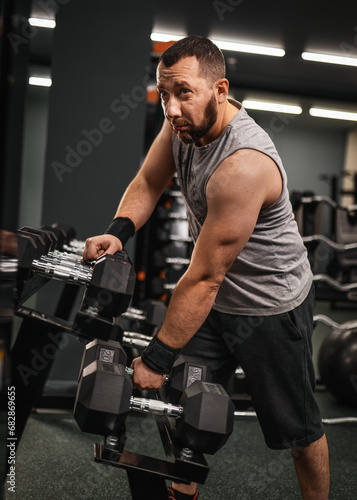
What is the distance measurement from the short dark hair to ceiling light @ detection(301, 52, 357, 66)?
605cm

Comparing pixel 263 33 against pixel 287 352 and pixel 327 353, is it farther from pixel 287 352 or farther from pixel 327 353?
pixel 287 352

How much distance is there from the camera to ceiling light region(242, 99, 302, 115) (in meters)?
9.35

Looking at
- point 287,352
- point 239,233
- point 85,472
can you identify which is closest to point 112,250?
point 239,233

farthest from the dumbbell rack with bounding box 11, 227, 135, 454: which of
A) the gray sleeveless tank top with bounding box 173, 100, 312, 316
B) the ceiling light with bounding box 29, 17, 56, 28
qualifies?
the ceiling light with bounding box 29, 17, 56, 28

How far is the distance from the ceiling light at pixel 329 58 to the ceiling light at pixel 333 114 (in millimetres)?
2402

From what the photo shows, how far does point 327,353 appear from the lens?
10.2 ft

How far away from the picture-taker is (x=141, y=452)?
2.32m

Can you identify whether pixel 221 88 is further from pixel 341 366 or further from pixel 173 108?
pixel 341 366

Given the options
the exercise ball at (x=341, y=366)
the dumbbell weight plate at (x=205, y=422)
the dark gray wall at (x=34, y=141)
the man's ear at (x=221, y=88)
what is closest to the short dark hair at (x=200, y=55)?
the man's ear at (x=221, y=88)

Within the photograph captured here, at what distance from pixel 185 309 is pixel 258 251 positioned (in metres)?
0.33

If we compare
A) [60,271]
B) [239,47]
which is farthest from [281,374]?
[239,47]

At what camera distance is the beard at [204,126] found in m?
1.41

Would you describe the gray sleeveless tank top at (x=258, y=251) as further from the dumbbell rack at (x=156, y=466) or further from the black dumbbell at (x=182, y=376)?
Result: the dumbbell rack at (x=156, y=466)

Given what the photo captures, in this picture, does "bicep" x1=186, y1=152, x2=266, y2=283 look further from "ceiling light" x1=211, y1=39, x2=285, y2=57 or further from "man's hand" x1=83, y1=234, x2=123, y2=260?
"ceiling light" x1=211, y1=39, x2=285, y2=57
